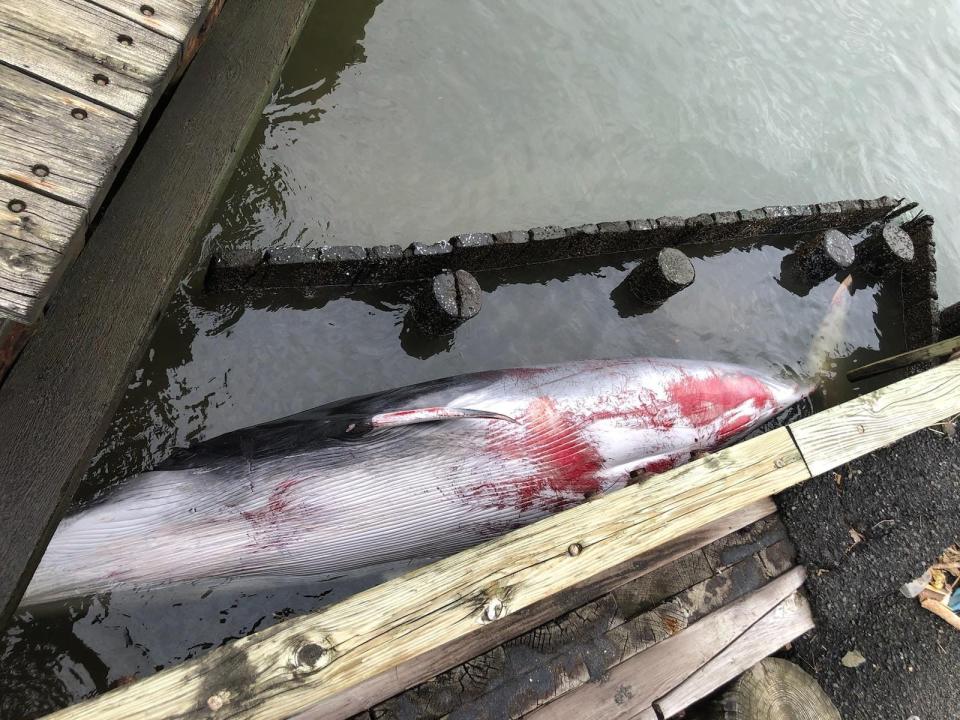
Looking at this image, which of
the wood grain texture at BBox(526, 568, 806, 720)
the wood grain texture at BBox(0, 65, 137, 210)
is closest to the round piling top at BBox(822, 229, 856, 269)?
the wood grain texture at BBox(526, 568, 806, 720)

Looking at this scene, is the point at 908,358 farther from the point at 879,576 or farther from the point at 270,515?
the point at 270,515

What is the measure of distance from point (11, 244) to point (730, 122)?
7.25m

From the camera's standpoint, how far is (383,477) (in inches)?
158

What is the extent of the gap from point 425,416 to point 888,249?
17.2 ft

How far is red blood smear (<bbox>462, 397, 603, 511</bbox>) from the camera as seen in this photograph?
434 centimetres

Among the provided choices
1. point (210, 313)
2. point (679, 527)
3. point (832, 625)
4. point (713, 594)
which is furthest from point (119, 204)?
point (832, 625)

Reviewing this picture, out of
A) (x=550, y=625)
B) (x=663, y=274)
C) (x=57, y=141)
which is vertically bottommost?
(x=550, y=625)

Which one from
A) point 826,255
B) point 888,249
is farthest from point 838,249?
point 888,249

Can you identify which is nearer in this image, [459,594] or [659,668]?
[459,594]

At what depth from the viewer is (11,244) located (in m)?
2.37

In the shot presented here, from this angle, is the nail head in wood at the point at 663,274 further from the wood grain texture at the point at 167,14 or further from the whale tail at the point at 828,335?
the wood grain texture at the point at 167,14

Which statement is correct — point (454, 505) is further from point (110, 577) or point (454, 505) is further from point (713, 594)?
point (110, 577)

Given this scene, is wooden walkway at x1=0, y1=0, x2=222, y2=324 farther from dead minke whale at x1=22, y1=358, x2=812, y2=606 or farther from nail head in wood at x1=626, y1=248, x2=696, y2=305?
nail head in wood at x1=626, y1=248, x2=696, y2=305

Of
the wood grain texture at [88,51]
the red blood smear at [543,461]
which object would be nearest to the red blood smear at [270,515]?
the red blood smear at [543,461]
